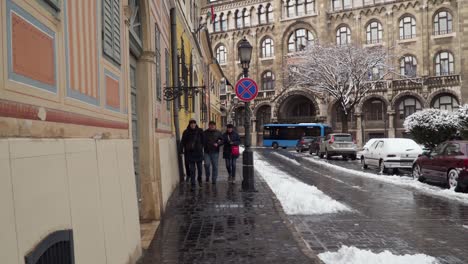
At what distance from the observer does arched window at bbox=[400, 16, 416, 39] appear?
47.6 meters

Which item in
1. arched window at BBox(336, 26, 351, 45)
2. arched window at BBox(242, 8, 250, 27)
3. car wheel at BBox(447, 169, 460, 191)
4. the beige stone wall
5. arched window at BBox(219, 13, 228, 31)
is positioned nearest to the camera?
the beige stone wall

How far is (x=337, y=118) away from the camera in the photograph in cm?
5112

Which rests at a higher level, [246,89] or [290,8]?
[290,8]

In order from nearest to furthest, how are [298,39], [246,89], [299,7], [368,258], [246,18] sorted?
1. [368,258]
2. [246,89]
3. [299,7]
4. [298,39]
5. [246,18]

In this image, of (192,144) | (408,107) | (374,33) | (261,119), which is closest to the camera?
(192,144)

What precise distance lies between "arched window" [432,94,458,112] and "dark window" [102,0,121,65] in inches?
1804

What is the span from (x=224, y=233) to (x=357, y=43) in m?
40.3

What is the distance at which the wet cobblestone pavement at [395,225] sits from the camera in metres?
→ 6.13

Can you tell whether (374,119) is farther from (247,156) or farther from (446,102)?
(247,156)

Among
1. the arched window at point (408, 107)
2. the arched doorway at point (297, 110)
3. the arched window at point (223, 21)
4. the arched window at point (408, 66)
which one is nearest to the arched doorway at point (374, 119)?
the arched window at point (408, 107)

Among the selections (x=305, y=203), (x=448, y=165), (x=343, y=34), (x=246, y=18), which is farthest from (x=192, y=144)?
(x=246, y=18)

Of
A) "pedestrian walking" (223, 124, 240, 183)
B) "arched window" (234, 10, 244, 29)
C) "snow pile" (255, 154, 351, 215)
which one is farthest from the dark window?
"arched window" (234, 10, 244, 29)

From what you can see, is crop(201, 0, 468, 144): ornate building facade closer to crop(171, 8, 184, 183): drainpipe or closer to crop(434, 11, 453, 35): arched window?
crop(434, 11, 453, 35): arched window

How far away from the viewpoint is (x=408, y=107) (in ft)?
156
